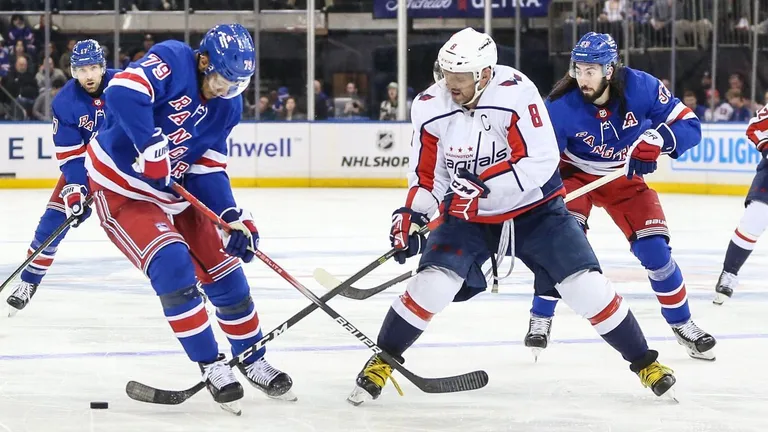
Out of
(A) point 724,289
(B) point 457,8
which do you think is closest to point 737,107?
(B) point 457,8

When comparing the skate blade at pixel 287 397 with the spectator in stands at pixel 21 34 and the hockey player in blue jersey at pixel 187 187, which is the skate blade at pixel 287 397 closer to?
the hockey player in blue jersey at pixel 187 187

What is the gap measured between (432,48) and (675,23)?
231 cm

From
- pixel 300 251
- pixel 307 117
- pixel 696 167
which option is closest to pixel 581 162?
pixel 300 251

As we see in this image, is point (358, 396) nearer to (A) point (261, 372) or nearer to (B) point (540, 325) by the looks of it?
(A) point (261, 372)

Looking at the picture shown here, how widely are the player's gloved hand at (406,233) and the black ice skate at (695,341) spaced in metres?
1.14

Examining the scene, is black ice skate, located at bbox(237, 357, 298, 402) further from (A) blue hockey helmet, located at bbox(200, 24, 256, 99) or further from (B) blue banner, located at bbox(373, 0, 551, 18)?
(B) blue banner, located at bbox(373, 0, 551, 18)

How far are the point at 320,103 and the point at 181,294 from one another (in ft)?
29.9

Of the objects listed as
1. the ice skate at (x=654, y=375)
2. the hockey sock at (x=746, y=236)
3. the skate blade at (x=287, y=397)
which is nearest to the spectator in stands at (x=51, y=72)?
the hockey sock at (x=746, y=236)

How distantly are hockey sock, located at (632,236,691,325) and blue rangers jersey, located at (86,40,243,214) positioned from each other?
4.55 ft

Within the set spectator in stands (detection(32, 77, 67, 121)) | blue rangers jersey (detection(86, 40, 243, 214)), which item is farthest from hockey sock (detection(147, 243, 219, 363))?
spectator in stands (detection(32, 77, 67, 121))

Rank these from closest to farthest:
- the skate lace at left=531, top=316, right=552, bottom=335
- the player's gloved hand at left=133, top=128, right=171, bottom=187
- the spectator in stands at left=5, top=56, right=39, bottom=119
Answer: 1. the player's gloved hand at left=133, top=128, right=171, bottom=187
2. the skate lace at left=531, top=316, right=552, bottom=335
3. the spectator in stands at left=5, top=56, right=39, bottom=119

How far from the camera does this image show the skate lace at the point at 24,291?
192 inches

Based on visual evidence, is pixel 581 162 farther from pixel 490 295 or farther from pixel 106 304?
pixel 106 304

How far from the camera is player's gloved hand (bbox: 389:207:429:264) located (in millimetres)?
3236
